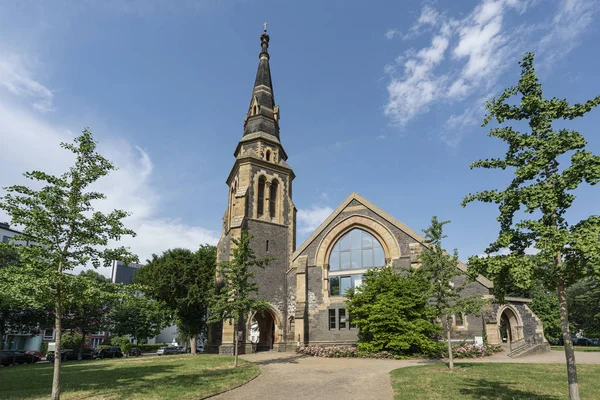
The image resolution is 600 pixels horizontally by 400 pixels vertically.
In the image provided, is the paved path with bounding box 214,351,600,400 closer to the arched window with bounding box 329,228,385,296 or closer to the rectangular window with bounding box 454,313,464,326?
the rectangular window with bounding box 454,313,464,326

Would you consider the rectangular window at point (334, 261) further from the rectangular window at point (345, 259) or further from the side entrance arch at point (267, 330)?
the side entrance arch at point (267, 330)

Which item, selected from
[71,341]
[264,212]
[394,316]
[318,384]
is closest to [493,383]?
[318,384]

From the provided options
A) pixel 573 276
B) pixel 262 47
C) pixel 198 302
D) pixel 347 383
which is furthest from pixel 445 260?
pixel 262 47

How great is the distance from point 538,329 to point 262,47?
33967 millimetres

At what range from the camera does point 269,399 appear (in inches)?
406

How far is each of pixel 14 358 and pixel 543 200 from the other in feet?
128

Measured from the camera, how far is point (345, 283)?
27.2 metres

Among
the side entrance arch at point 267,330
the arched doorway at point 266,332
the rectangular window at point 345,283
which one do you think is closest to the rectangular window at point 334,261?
the rectangular window at point 345,283

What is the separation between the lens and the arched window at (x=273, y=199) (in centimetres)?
2987

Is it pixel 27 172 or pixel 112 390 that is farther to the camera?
pixel 112 390

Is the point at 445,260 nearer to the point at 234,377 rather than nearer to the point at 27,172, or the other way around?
the point at 234,377

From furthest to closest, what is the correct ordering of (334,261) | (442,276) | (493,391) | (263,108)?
1. (263,108)
2. (334,261)
3. (442,276)
4. (493,391)

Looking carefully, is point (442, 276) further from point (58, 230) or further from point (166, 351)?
point (166, 351)

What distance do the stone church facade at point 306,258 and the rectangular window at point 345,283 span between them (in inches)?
2.9
